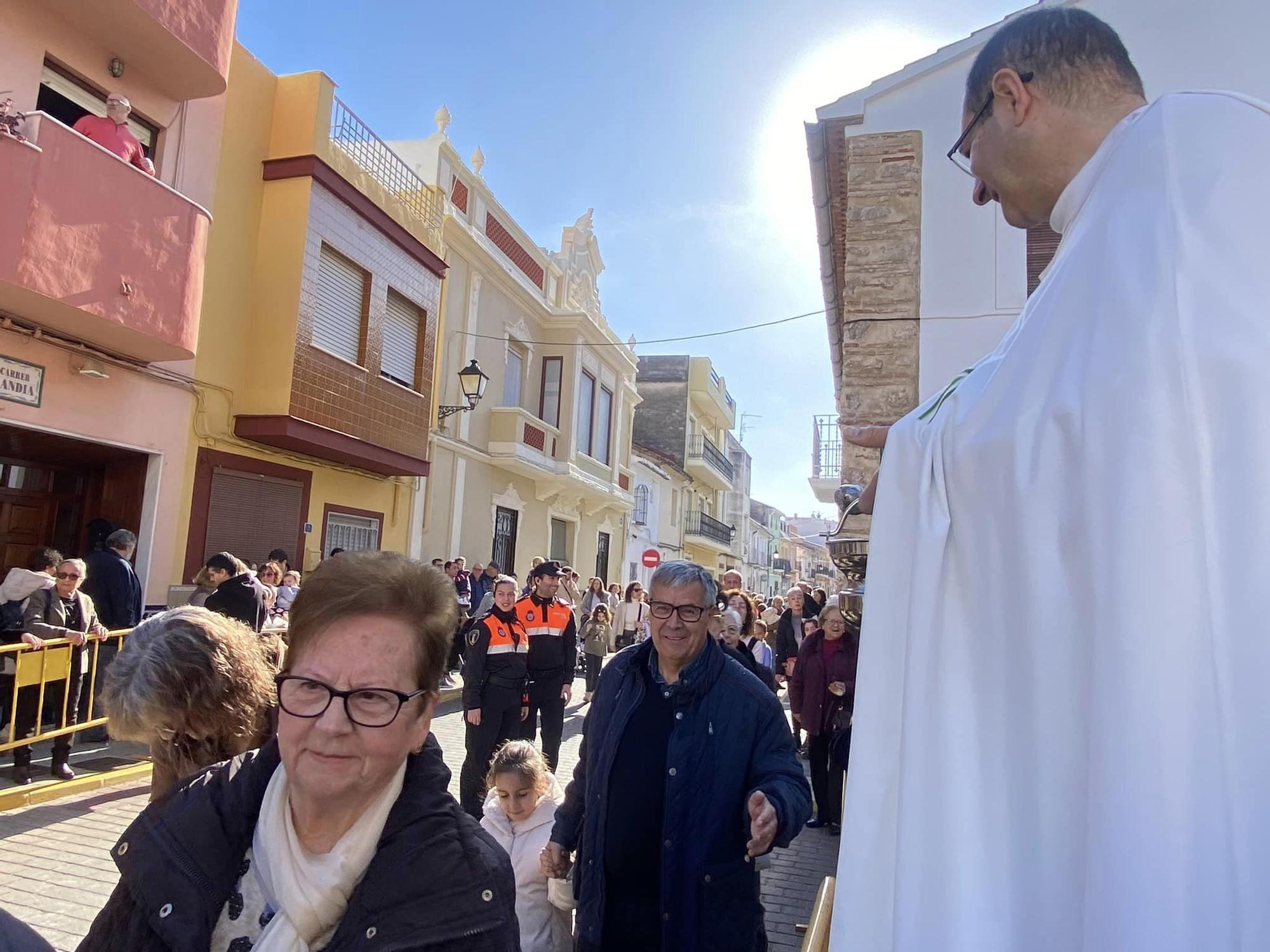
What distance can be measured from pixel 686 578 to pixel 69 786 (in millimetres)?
5775

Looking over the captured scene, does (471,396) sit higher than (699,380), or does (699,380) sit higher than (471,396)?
(699,380)

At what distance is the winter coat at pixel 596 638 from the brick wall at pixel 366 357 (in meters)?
4.26

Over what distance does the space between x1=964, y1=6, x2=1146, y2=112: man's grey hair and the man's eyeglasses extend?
2146 mm

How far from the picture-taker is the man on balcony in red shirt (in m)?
8.00

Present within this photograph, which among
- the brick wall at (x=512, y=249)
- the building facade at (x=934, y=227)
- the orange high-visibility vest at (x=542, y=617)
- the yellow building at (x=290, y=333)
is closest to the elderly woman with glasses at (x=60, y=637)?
the yellow building at (x=290, y=333)

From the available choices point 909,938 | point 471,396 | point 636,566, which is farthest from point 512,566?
point 909,938

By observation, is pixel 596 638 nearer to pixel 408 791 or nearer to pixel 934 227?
pixel 934 227

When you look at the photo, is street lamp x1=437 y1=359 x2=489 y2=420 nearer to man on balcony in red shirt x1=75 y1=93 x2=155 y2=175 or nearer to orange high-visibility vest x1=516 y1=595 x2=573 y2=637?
man on balcony in red shirt x1=75 y1=93 x2=155 y2=175

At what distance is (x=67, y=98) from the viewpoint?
8.41 metres

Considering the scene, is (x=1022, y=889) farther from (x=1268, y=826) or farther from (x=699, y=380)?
(x=699, y=380)

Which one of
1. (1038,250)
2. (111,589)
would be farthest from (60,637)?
(1038,250)

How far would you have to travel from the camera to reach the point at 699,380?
1532 inches

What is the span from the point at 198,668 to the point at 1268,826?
239cm

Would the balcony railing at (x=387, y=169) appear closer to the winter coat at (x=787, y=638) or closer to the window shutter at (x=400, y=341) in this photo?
the window shutter at (x=400, y=341)
